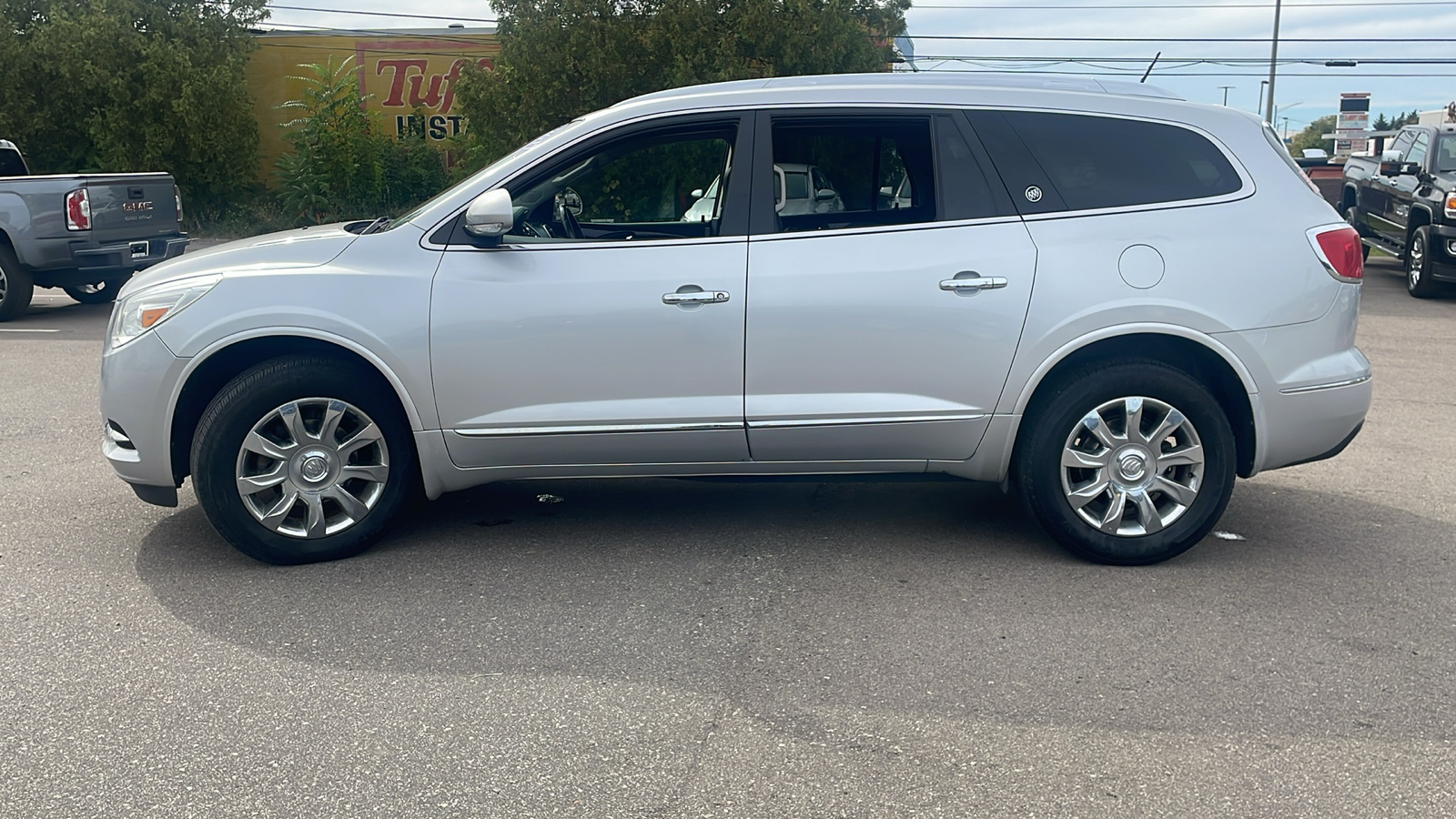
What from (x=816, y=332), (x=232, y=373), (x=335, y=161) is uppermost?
(x=816, y=332)

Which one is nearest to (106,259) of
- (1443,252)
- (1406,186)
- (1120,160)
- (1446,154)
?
(1120,160)

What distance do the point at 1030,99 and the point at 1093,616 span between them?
6.56ft

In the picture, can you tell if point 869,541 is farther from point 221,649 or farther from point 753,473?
point 221,649

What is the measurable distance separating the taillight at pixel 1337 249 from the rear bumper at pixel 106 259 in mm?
10208

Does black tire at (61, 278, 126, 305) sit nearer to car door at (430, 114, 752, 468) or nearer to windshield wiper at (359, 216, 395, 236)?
windshield wiper at (359, 216, 395, 236)

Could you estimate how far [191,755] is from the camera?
334 cm

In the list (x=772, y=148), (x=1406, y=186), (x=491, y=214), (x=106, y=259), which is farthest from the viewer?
(x=1406, y=186)

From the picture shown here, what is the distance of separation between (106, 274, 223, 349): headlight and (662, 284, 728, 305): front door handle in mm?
1725

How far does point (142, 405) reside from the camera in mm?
4750

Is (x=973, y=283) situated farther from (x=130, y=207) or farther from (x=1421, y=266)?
(x=1421, y=266)

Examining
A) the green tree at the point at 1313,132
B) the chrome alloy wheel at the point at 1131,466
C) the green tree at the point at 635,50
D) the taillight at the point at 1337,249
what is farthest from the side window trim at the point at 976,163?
the green tree at the point at 1313,132

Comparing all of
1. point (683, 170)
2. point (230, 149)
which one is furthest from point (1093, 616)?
point (230, 149)

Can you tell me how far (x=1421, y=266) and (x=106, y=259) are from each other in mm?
13922

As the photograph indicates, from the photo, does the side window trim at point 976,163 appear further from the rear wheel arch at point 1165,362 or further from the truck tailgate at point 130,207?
the truck tailgate at point 130,207
